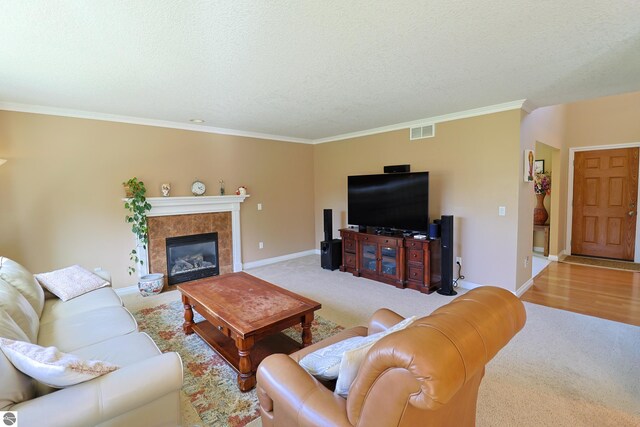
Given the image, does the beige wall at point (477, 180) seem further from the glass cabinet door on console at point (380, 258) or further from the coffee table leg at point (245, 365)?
the coffee table leg at point (245, 365)

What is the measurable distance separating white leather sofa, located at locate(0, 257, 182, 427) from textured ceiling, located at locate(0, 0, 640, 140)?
5.77ft

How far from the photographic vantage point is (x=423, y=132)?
462cm

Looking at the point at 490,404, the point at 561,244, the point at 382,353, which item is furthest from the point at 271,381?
the point at 561,244

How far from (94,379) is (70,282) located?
→ 2.06m

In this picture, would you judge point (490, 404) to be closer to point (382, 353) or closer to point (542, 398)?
point (542, 398)

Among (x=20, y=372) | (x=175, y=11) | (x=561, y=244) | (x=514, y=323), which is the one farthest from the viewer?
(x=561, y=244)

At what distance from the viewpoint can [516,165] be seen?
378cm

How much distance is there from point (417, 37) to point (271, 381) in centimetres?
227

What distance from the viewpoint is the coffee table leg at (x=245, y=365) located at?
216 centimetres

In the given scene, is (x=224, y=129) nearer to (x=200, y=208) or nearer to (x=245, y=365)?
(x=200, y=208)

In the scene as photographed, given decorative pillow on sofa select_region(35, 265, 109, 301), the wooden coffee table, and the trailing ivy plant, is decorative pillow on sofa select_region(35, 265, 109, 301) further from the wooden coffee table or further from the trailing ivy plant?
the trailing ivy plant

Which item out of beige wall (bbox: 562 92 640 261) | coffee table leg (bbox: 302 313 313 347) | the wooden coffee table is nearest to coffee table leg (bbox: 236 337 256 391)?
the wooden coffee table

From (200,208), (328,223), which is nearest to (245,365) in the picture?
(200,208)

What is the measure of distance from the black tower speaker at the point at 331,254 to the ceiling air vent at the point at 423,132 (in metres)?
2.16
